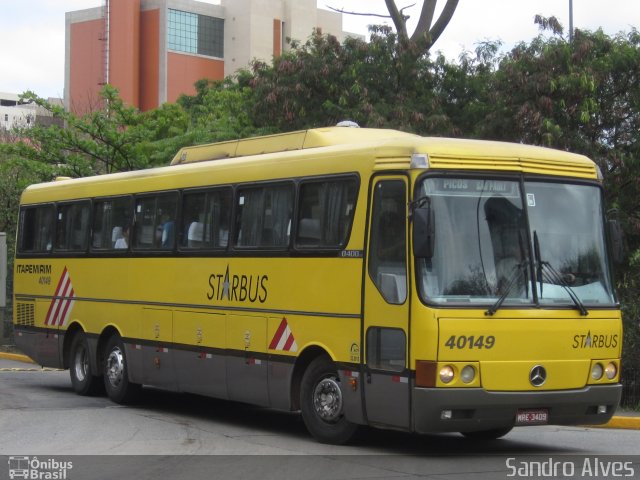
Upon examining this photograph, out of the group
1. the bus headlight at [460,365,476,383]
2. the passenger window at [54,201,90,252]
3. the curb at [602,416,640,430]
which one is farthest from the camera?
the passenger window at [54,201,90,252]

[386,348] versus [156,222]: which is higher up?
[156,222]

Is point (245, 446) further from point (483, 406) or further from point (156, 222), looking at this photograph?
point (156, 222)

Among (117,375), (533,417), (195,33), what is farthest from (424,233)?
(195,33)

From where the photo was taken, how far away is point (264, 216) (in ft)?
44.8

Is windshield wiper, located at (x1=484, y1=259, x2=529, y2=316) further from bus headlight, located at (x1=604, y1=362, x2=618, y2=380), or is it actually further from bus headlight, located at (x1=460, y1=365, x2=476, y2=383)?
bus headlight, located at (x1=604, y1=362, x2=618, y2=380)

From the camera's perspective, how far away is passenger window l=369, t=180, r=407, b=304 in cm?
1136

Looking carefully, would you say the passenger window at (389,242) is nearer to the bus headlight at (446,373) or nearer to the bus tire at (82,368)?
the bus headlight at (446,373)

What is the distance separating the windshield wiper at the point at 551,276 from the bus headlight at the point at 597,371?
1.82 feet

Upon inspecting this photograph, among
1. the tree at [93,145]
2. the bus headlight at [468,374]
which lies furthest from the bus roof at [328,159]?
the tree at [93,145]

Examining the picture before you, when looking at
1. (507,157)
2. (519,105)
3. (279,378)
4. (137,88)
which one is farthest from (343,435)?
(137,88)

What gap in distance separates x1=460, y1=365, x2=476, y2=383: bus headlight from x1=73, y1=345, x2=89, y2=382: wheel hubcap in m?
8.46

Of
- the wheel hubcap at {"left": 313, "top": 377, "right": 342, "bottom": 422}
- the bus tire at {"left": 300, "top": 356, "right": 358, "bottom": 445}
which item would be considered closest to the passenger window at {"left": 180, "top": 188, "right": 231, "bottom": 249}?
the bus tire at {"left": 300, "top": 356, "right": 358, "bottom": 445}

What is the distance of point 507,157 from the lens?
1169 cm

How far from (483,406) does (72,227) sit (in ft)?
31.0
